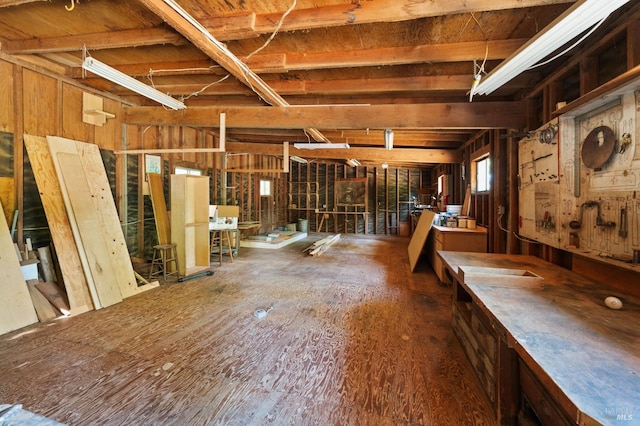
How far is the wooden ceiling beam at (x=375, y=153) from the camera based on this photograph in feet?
20.0

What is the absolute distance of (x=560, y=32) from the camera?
4.94ft

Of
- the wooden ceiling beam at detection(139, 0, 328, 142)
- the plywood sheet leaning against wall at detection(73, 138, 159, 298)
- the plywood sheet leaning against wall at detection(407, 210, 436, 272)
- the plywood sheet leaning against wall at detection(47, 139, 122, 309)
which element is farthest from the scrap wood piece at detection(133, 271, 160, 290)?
the plywood sheet leaning against wall at detection(407, 210, 436, 272)

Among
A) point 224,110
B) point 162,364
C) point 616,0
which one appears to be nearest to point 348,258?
point 224,110

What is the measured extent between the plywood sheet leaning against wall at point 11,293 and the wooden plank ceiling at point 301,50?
213 cm

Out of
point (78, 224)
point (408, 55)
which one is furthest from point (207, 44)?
point (78, 224)

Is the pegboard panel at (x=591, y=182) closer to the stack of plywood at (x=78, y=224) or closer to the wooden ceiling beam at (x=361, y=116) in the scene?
the wooden ceiling beam at (x=361, y=116)

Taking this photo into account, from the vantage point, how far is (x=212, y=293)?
3654mm

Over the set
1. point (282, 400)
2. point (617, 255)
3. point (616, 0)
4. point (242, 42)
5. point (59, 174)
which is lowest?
point (282, 400)

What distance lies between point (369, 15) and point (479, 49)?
1.21m

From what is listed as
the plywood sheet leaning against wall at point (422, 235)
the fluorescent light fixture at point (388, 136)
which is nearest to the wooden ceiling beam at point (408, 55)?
the fluorescent light fixture at point (388, 136)

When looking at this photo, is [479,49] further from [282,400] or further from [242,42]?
[282,400]

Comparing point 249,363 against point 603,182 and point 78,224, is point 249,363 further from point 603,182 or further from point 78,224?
point 603,182

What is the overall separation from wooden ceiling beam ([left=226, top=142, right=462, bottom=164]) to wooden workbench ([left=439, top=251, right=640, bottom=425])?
4.42 m

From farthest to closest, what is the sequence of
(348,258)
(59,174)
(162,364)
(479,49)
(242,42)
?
(348,258) → (59,174) → (242,42) → (479,49) → (162,364)
